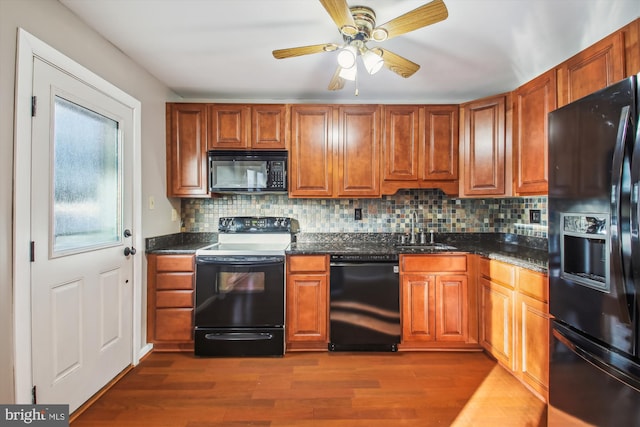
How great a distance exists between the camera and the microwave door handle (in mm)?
1147

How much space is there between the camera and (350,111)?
2.81 m

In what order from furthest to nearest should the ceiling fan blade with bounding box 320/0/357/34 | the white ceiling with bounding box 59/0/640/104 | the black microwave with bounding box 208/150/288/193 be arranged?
1. the black microwave with bounding box 208/150/288/193
2. the white ceiling with bounding box 59/0/640/104
3. the ceiling fan blade with bounding box 320/0/357/34

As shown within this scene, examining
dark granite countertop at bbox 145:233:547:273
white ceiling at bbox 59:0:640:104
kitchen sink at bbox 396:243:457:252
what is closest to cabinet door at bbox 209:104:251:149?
white ceiling at bbox 59:0:640:104

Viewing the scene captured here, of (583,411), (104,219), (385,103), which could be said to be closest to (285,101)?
(385,103)

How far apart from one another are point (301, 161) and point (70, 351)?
2088 millimetres

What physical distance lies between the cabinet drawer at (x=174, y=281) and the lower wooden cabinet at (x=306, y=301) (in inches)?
32.8

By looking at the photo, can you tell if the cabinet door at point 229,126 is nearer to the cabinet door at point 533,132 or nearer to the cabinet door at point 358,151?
the cabinet door at point 358,151

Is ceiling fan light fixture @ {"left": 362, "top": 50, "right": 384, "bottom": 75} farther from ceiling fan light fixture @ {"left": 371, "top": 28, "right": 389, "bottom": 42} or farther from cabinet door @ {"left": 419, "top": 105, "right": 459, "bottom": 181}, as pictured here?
cabinet door @ {"left": 419, "top": 105, "right": 459, "bottom": 181}

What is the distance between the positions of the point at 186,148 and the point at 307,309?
1822mm

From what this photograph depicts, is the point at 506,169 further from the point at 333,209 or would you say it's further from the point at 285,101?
the point at 285,101

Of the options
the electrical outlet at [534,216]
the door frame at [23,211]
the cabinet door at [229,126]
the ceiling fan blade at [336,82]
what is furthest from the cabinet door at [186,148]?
the electrical outlet at [534,216]

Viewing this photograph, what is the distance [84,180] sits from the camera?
6.16ft

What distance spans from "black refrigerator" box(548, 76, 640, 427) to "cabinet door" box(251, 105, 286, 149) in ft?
6.63

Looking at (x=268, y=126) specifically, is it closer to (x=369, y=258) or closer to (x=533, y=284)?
(x=369, y=258)
